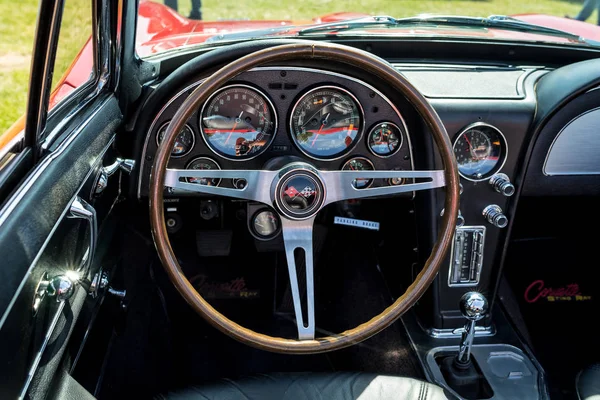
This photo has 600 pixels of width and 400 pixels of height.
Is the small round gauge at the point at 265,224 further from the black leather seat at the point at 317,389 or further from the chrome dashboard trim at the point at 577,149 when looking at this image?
the chrome dashboard trim at the point at 577,149

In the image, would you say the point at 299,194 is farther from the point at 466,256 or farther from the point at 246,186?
the point at 466,256

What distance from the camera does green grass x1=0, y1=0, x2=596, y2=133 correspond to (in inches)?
55.2

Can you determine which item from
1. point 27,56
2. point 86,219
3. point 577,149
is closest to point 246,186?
point 86,219

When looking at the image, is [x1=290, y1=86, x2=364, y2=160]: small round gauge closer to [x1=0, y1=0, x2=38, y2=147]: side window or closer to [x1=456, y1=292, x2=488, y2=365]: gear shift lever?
[x1=456, y1=292, x2=488, y2=365]: gear shift lever

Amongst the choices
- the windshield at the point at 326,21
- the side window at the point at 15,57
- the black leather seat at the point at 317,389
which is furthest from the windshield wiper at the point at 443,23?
the black leather seat at the point at 317,389

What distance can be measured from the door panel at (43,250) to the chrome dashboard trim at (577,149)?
5.10 ft

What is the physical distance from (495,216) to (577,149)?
0.40 m

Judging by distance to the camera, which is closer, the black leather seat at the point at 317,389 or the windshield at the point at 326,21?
the black leather seat at the point at 317,389

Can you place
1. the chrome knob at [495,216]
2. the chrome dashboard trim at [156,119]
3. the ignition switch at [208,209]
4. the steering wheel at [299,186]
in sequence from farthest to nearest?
the ignition switch at [208,209], the chrome knob at [495,216], the chrome dashboard trim at [156,119], the steering wheel at [299,186]

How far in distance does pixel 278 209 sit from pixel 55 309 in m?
0.64

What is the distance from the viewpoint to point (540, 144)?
7.00ft

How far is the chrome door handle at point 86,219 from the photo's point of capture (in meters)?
1.39

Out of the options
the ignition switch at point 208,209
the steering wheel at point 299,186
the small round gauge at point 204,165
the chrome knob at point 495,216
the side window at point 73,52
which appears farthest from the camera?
the ignition switch at point 208,209

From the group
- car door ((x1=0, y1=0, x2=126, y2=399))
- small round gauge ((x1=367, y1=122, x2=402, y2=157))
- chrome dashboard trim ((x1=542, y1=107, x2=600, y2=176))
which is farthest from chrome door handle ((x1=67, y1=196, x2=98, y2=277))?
chrome dashboard trim ((x1=542, y1=107, x2=600, y2=176))
